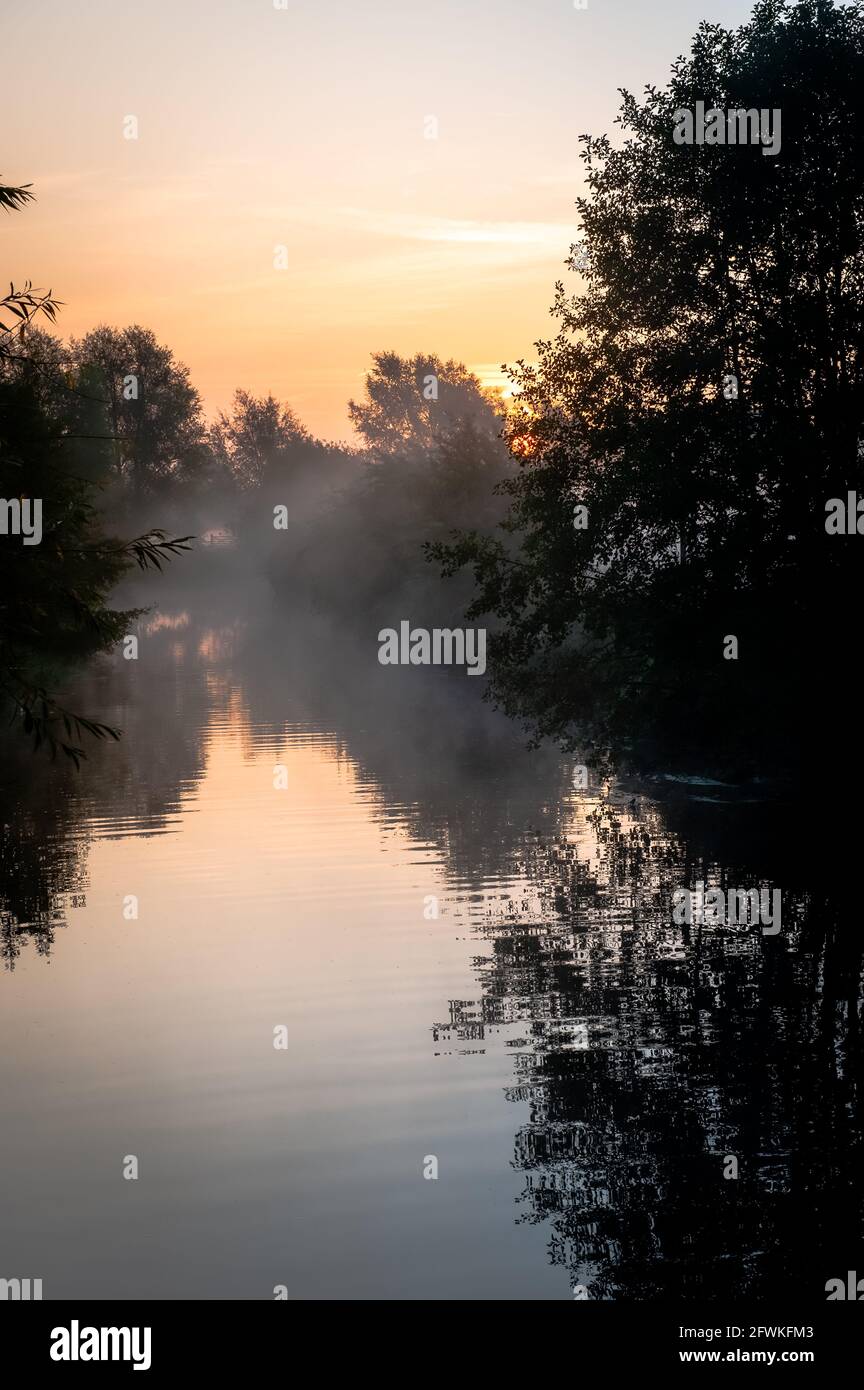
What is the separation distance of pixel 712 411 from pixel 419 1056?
2073 centimetres

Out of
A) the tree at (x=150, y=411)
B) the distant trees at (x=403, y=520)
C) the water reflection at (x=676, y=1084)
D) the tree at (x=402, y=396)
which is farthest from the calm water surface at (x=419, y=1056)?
the tree at (x=402, y=396)

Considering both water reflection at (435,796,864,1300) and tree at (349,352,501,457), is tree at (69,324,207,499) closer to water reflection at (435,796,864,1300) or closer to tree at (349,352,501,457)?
tree at (349,352,501,457)

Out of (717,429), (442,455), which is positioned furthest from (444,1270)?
(442,455)

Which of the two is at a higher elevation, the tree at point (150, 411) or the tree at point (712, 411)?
the tree at point (150, 411)

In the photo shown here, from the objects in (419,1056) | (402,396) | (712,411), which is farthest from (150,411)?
(419,1056)

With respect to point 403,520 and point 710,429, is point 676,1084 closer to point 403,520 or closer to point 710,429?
point 710,429

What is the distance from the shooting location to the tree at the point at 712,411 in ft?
108

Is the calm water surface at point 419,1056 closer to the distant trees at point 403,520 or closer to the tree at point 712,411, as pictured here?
the tree at point 712,411

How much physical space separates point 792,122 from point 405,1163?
2792 cm

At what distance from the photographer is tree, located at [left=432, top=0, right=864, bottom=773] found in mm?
33031

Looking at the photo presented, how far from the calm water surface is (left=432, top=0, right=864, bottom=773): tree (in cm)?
366

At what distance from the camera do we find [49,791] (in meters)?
38.0

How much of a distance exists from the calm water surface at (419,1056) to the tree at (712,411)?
3655 millimetres
